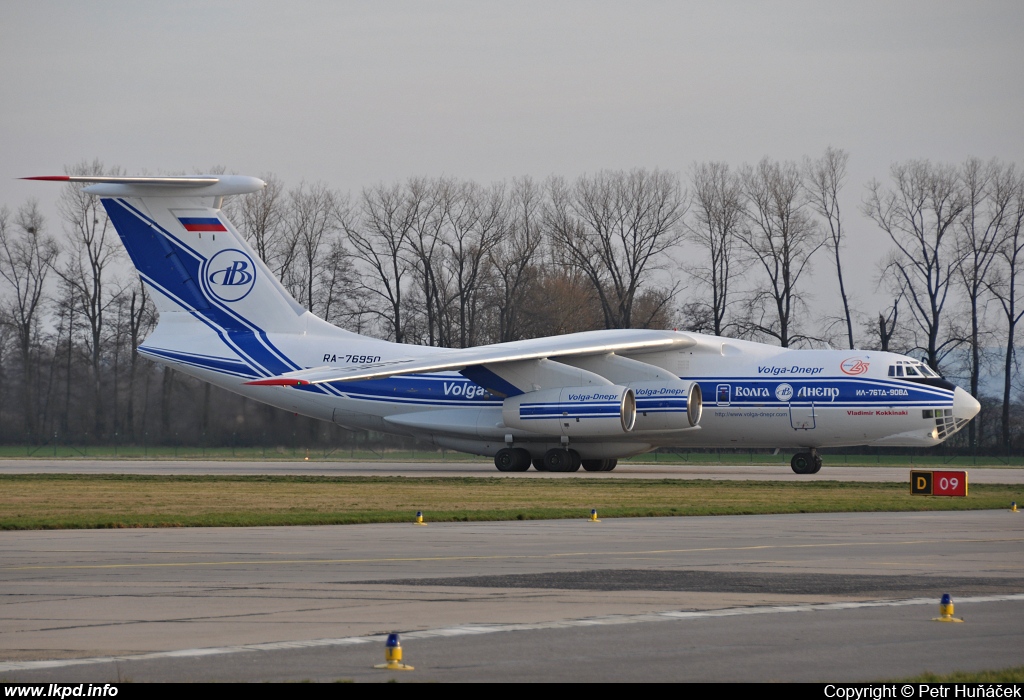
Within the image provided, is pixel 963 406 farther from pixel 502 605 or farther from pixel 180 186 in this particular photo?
pixel 502 605

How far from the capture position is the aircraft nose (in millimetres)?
34281

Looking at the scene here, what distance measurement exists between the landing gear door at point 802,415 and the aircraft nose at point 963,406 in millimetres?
3968

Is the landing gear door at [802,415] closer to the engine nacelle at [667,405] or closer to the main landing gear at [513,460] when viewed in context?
the engine nacelle at [667,405]

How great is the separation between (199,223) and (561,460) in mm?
13259

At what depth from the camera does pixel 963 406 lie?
34.5 metres

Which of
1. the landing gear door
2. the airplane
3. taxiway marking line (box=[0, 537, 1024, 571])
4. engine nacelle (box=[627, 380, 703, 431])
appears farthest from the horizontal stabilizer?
taxiway marking line (box=[0, 537, 1024, 571])

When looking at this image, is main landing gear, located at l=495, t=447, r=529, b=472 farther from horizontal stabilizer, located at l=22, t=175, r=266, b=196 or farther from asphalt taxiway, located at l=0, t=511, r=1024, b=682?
asphalt taxiway, located at l=0, t=511, r=1024, b=682

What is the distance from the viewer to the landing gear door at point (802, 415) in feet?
113

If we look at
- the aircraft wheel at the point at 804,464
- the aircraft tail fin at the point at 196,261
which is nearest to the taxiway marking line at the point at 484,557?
the aircraft wheel at the point at 804,464

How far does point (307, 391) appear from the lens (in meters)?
38.2

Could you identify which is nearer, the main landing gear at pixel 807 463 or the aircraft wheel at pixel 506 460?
the main landing gear at pixel 807 463

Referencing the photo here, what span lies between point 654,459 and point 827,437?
16.4 meters
